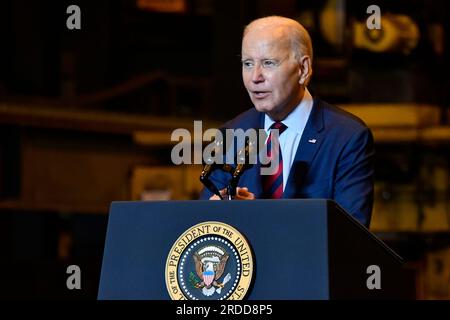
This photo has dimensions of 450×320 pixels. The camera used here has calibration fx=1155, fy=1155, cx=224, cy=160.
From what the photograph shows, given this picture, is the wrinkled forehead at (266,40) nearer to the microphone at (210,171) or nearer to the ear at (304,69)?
the ear at (304,69)

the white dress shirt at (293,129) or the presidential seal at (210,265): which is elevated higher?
the white dress shirt at (293,129)

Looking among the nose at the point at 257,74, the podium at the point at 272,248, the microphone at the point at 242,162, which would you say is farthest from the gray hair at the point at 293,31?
the podium at the point at 272,248

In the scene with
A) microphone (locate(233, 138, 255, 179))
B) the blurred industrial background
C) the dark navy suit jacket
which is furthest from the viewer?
the blurred industrial background

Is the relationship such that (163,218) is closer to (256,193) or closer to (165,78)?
(256,193)

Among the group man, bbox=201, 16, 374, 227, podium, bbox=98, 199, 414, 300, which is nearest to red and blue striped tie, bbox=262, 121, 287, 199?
man, bbox=201, 16, 374, 227

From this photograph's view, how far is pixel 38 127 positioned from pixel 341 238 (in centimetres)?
519

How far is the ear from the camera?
3176mm

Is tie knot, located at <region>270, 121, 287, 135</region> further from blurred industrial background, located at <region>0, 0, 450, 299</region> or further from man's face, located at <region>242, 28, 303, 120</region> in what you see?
blurred industrial background, located at <region>0, 0, 450, 299</region>

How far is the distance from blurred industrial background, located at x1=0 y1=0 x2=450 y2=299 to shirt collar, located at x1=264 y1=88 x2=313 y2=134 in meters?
3.43

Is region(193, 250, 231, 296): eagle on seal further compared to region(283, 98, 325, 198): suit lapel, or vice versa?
region(283, 98, 325, 198): suit lapel

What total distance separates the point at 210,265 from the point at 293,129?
823mm

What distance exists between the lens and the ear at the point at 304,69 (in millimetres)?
3176

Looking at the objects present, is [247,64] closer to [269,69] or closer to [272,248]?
[269,69]
